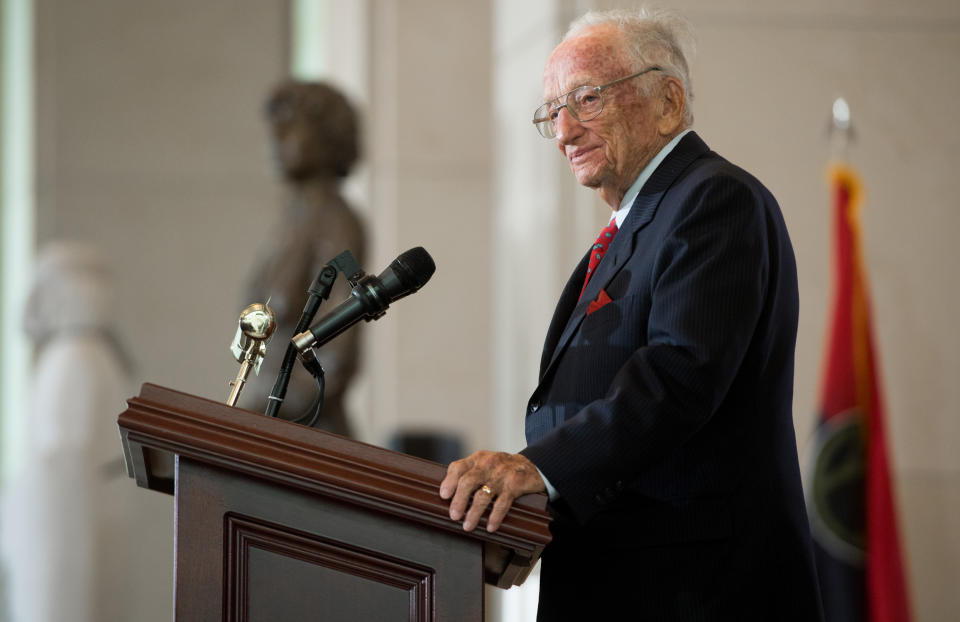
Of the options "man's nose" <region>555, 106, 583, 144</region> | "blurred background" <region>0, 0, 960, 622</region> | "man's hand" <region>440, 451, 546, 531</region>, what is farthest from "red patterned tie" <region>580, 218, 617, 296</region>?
"blurred background" <region>0, 0, 960, 622</region>

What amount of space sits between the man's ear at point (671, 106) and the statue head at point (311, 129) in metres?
3.25

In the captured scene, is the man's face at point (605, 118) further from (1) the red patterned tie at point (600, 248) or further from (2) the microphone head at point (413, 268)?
(2) the microphone head at point (413, 268)

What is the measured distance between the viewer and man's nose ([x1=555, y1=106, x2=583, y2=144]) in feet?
7.84

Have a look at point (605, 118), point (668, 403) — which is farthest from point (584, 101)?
point (668, 403)

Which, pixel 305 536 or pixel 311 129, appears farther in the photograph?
pixel 311 129

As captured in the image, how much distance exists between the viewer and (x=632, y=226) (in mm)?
2338

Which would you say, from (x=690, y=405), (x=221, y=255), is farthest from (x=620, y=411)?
(x=221, y=255)

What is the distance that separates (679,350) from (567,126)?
534 mm

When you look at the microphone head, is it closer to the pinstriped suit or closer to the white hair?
the pinstriped suit

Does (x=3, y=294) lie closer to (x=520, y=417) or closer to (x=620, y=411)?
(x=520, y=417)

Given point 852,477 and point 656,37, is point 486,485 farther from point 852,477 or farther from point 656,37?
point 852,477

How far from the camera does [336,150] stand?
5.57 meters

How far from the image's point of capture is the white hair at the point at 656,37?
2.41 metres

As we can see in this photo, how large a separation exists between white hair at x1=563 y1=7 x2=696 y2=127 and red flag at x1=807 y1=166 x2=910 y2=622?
1.72 meters
